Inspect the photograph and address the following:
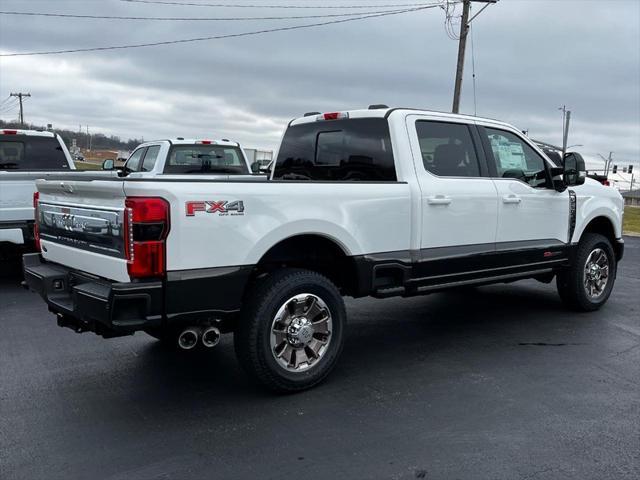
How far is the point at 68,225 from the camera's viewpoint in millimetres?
4273

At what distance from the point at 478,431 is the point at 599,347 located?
2426 millimetres

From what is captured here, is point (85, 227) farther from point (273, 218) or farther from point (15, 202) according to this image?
point (15, 202)

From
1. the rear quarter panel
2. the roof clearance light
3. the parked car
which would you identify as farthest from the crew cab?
the rear quarter panel

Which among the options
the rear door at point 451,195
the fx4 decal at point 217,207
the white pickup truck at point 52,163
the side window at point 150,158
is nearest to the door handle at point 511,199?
the rear door at point 451,195

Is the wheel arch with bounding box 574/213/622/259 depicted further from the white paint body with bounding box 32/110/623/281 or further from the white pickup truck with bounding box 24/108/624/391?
the white paint body with bounding box 32/110/623/281

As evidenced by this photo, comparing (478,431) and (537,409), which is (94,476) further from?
(537,409)

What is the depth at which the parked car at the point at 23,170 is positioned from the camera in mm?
7363

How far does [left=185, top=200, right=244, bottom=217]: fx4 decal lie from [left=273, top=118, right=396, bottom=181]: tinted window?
1.59 metres

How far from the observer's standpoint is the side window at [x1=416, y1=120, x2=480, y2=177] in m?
5.20

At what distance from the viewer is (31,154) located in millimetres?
9672

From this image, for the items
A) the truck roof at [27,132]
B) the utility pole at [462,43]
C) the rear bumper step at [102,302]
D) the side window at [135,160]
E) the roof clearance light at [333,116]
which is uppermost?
the utility pole at [462,43]

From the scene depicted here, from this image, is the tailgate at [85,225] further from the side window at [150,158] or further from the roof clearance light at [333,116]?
the side window at [150,158]

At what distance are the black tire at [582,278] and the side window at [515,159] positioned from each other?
1038 mm

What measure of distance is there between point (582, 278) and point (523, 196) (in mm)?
1479
